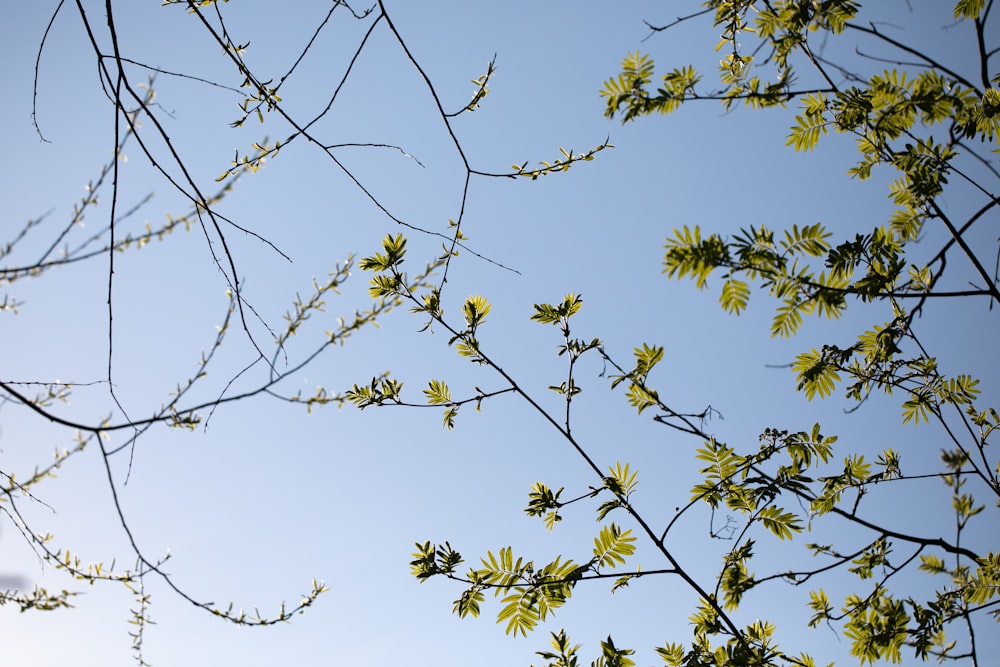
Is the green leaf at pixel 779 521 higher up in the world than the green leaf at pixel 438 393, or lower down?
lower down

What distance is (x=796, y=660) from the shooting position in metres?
1.72

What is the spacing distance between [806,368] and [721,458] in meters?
0.46

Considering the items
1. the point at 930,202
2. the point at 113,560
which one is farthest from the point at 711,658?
the point at 113,560

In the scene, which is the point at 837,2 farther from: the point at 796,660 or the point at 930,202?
the point at 796,660

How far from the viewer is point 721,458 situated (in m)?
1.80

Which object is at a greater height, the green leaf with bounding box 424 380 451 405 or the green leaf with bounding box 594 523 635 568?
the green leaf with bounding box 424 380 451 405

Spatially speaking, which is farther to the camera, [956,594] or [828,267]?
[956,594]

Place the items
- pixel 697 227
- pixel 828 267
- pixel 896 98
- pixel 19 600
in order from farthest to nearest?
pixel 19 600 < pixel 896 98 < pixel 828 267 < pixel 697 227

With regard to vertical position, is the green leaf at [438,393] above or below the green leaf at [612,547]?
above

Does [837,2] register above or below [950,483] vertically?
above

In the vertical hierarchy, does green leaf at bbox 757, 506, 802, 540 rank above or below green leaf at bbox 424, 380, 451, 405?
below

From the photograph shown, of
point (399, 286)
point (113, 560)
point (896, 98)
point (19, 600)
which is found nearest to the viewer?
point (896, 98)

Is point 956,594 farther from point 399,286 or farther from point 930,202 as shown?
point 399,286

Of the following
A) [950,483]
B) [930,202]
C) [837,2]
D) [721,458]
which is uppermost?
[837,2]
